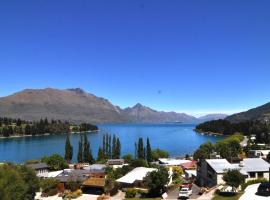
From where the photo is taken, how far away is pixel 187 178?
6662 centimetres

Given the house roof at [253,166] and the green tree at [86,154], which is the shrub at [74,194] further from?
the green tree at [86,154]

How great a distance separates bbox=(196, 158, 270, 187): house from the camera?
52094 millimetres

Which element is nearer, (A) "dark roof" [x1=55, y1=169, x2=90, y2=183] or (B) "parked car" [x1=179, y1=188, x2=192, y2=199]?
(B) "parked car" [x1=179, y1=188, x2=192, y2=199]

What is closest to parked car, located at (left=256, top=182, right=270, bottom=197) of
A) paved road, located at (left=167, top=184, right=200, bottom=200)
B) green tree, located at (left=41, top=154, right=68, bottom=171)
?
paved road, located at (left=167, top=184, right=200, bottom=200)

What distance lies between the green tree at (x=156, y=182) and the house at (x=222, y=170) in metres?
7.21

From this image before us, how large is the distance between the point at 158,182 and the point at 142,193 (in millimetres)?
3594

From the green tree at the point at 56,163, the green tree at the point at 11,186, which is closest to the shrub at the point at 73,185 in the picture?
the green tree at the point at 11,186

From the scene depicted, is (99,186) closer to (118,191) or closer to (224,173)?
(118,191)

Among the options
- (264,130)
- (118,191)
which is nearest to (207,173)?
(118,191)

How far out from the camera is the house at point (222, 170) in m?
52.1

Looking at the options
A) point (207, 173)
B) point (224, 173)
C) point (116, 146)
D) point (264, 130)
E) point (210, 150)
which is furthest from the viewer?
point (264, 130)

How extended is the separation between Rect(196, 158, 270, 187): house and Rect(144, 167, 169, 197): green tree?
721 centimetres

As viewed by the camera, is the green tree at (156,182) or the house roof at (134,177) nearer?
the green tree at (156,182)

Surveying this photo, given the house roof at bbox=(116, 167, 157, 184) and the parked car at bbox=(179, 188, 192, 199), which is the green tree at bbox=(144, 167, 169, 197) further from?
the house roof at bbox=(116, 167, 157, 184)
